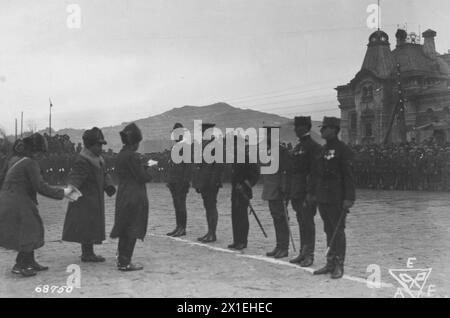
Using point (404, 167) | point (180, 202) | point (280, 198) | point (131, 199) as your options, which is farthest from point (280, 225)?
point (404, 167)

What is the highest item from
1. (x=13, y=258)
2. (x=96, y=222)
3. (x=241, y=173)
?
(x=241, y=173)

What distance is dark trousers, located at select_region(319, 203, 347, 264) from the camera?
6011 millimetres

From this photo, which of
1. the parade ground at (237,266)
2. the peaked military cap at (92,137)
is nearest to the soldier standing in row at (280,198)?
the parade ground at (237,266)

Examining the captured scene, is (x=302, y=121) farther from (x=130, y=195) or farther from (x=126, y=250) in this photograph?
(x=126, y=250)

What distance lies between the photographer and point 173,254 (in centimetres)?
738

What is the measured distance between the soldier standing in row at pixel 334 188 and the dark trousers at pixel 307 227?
44 centimetres

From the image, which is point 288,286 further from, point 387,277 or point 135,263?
point 135,263

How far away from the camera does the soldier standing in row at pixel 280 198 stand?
23.3 ft

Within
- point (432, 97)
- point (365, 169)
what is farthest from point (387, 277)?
point (432, 97)

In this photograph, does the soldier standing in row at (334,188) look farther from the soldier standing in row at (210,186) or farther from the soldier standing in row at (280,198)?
the soldier standing in row at (210,186)

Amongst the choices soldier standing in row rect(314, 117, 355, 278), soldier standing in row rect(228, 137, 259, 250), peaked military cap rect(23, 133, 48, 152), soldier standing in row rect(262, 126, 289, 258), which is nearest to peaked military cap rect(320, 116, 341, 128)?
soldier standing in row rect(314, 117, 355, 278)

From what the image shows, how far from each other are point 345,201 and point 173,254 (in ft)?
8.75

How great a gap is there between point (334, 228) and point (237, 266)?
127 centimetres

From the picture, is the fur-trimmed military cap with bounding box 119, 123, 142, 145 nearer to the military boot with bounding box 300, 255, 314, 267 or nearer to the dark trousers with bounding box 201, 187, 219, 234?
the dark trousers with bounding box 201, 187, 219, 234
